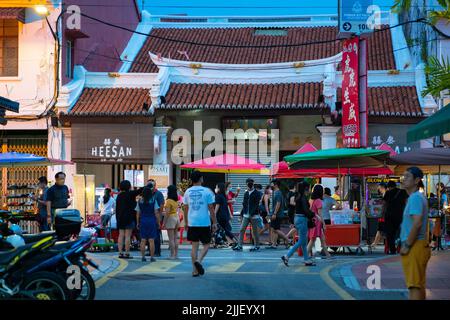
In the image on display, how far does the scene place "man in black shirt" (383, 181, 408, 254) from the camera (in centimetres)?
1756

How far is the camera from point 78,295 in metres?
9.41

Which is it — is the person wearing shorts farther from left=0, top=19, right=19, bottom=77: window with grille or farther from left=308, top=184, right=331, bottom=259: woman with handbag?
left=0, top=19, right=19, bottom=77: window with grille

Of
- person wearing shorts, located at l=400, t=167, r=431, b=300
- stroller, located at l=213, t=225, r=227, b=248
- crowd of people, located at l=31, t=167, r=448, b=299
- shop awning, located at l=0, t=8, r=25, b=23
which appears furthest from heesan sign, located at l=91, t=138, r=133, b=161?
person wearing shorts, located at l=400, t=167, r=431, b=300

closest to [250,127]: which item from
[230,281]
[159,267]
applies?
[159,267]

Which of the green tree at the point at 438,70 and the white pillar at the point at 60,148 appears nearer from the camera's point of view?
the green tree at the point at 438,70

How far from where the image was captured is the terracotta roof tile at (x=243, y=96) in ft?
85.6

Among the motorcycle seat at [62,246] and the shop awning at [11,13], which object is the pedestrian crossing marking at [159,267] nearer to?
the motorcycle seat at [62,246]

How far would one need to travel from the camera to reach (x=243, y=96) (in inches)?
1061

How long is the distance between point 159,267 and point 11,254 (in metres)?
6.22

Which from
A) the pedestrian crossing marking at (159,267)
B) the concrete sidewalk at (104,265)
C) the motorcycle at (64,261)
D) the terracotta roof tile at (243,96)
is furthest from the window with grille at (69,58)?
the motorcycle at (64,261)

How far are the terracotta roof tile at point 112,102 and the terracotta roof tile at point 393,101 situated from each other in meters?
6.89

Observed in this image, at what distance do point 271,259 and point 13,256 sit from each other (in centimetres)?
922
